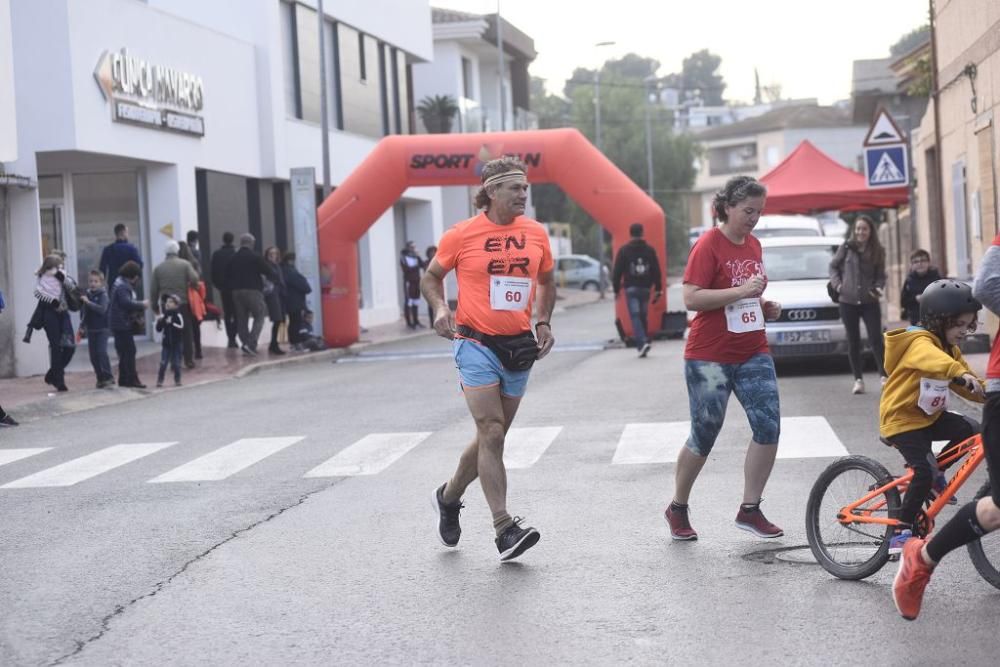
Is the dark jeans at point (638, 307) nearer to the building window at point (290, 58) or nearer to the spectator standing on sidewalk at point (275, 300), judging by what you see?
the spectator standing on sidewalk at point (275, 300)

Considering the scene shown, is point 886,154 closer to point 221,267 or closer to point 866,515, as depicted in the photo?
point 221,267

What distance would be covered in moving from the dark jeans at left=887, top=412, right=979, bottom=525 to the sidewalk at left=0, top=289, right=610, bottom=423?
12.4m

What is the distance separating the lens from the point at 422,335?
3381 centimetres

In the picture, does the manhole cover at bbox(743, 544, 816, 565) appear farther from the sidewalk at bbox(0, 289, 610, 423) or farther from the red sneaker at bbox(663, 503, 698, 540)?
the sidewalk at bbox(0, 289, 610, 423)

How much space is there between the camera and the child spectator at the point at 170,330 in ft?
65.7

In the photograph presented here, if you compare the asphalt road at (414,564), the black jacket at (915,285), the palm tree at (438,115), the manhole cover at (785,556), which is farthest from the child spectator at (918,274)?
the palm tree at (438,115)

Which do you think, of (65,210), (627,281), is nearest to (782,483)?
(627,281)

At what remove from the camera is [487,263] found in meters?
7.77

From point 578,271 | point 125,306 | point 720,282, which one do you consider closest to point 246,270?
point 125,306

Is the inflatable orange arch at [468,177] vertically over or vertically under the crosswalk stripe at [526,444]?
over

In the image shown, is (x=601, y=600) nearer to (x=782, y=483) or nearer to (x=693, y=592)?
(x=693, y=592)

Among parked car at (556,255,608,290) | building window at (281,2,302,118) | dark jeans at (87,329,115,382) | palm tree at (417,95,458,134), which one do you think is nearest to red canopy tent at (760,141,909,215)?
building window at (281,2,302,118)

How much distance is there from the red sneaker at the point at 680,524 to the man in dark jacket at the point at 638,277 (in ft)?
45.4

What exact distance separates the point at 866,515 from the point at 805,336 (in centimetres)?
1115
